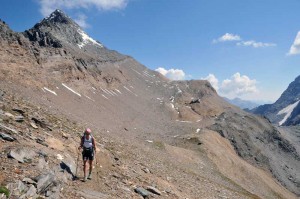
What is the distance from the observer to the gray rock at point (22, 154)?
679 inches

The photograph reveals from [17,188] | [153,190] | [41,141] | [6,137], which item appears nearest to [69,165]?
[41,141]

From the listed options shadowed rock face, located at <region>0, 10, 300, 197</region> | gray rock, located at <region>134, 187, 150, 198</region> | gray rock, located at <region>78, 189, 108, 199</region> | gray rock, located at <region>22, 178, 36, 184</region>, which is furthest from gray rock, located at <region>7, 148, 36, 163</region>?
shadowed rock face, located at <region>0, 10, 300, 197</region>

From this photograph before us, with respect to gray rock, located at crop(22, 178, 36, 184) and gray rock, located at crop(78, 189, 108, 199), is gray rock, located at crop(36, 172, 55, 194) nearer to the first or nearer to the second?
gray rock, located at crop(22, 178, 36, 184)

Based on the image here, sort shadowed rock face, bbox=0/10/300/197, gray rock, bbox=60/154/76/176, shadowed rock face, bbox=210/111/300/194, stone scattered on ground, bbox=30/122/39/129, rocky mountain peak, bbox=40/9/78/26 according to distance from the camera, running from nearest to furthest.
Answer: gray rock, bbox=60/154/76/176 → stone scattered on ground, bbox=30/122/39/129 → shadowed rock face, bbox=0/10/300/197 → shadowed rock face, bbox=210/111/300/194 → rocky mountain peak, bbox=40/9/78/26

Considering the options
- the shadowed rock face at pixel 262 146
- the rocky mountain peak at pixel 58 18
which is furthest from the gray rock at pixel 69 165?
the rocky mountain peak at pixel 58 18

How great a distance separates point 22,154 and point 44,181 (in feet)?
8.87

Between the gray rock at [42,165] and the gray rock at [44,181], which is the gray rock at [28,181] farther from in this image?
the gray rock at [42,165]

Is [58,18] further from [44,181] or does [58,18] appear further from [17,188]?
[17,188]

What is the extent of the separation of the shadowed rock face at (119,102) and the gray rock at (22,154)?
27.7 meters

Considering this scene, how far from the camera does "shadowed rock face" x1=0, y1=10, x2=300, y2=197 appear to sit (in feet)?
200

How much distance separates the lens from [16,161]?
1694cm

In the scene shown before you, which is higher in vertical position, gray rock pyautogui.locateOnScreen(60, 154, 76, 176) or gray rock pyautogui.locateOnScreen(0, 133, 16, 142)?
gray rock pyautogui.locateOnScreen(0, 133, 16, 142)

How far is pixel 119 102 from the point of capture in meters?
103

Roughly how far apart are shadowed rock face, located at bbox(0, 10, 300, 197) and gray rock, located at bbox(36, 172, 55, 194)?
A: 29.9m
